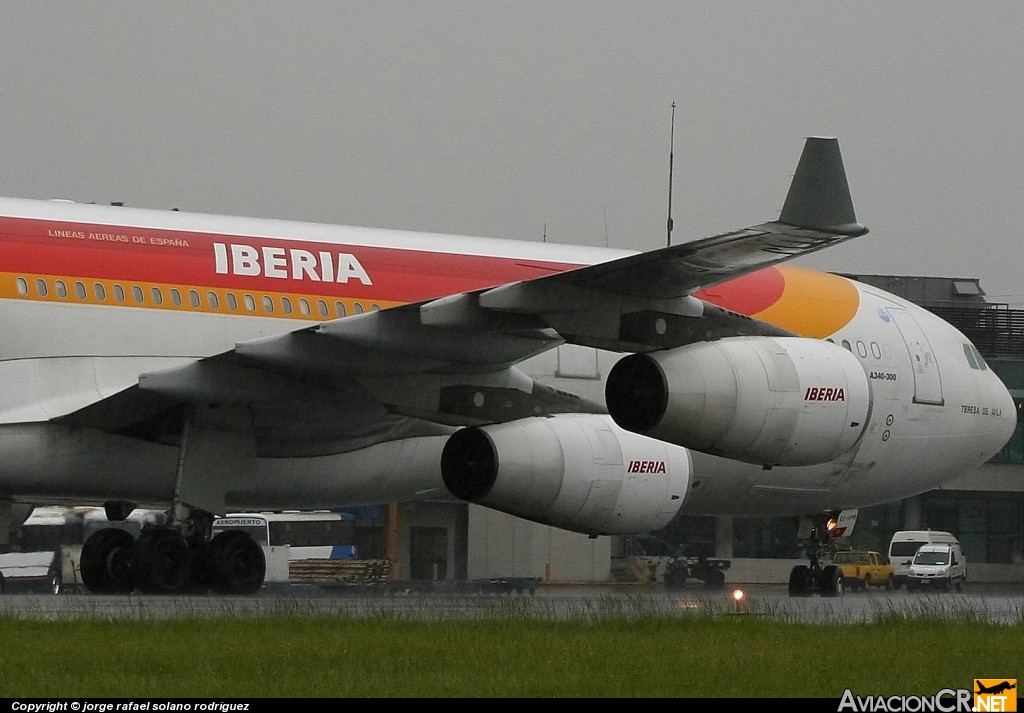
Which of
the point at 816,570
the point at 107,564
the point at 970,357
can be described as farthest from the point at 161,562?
the point at 970,357

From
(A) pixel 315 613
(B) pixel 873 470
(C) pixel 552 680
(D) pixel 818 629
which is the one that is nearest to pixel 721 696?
(C) pixel 552 680

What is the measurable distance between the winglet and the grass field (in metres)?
3.60

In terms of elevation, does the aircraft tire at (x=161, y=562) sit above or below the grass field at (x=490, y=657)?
above

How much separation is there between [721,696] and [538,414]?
9.32 m

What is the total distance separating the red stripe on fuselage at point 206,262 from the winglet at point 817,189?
515 cm

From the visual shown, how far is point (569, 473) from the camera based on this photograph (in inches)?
680

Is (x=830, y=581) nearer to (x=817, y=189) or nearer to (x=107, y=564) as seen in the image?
(x=817, y=189)

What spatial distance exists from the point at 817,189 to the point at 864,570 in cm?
3001

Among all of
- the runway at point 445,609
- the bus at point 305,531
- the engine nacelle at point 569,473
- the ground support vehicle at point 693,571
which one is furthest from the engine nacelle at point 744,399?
the bus at point 305,531

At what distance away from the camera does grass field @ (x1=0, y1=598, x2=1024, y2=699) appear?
30.0ft

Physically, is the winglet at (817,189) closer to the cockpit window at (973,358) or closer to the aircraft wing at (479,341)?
the aircraft wing at (479,341)

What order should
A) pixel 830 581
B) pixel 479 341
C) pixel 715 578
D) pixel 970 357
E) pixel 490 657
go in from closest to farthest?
pixel 490 657 → pixel 479 341 → pixel 830 581 → pixel 970 357 → pixel 715 578

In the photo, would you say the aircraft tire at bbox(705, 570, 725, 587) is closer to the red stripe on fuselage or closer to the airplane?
the airplane

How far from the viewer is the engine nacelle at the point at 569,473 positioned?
17.1 meters
